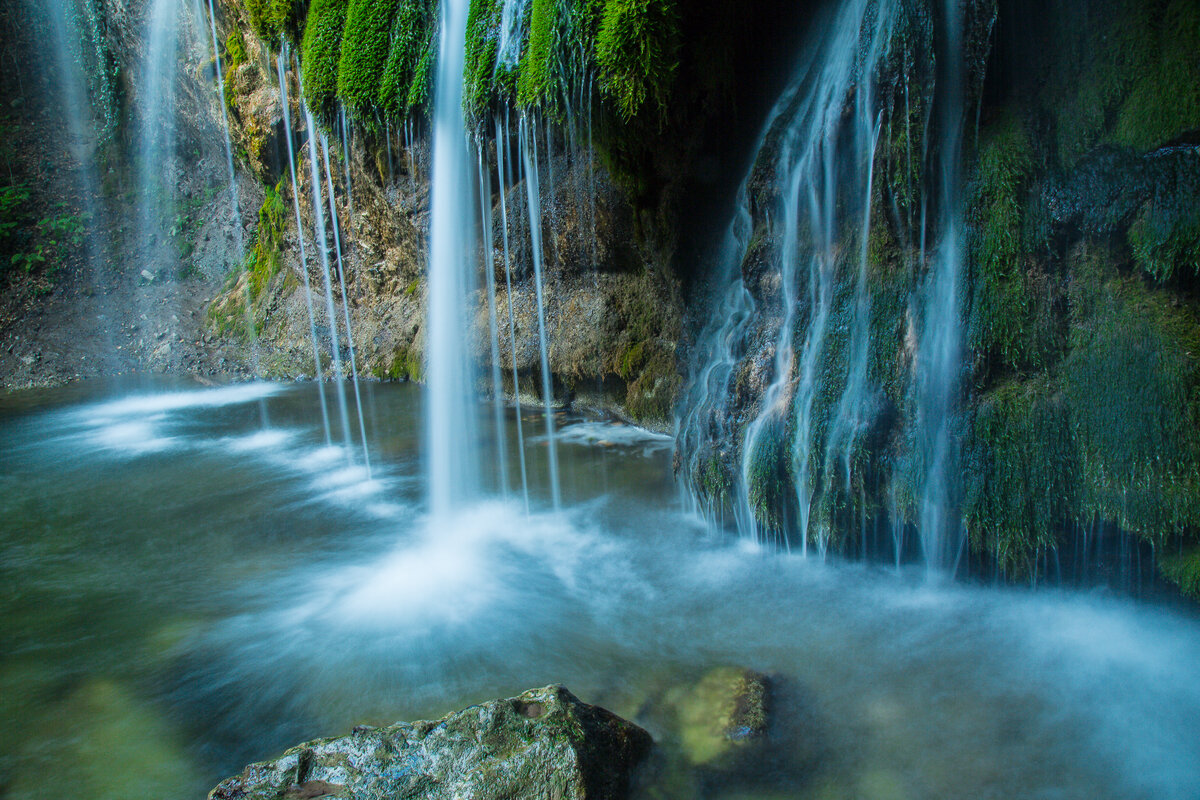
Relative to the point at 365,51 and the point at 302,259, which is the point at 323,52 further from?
the point at 302,259

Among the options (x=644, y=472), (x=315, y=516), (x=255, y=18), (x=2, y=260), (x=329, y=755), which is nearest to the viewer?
(x=329, y=755)

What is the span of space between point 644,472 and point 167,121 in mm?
16458

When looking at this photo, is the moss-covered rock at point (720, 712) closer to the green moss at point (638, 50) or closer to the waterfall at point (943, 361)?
the waterfall at point (943, 361)

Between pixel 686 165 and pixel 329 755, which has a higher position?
pixel 686 165

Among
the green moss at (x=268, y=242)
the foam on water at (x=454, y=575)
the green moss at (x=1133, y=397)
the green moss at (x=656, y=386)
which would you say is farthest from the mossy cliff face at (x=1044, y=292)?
the green moss at (x=268, y=242)

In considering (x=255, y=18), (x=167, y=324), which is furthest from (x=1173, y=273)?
(x=167, y=324)

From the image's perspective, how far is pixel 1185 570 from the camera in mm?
3635

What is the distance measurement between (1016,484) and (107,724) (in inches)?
203

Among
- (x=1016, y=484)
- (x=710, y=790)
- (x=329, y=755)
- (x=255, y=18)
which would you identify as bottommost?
(x=710, y=790)

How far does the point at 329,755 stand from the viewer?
8.43 ft

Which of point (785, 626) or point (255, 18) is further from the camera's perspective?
point (255, 18)

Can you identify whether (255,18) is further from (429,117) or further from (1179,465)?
(1179,465)

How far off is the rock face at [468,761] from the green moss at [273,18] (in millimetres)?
10240

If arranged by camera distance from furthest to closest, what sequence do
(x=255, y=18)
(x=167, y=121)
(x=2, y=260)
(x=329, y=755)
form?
(x=167, y=121)
(x=2, y=260)
(x=255, y=18)
(x=329, y=755)
